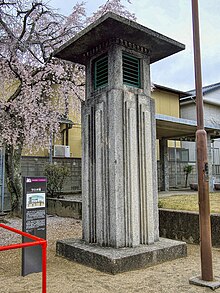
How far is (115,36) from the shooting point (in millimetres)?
5352

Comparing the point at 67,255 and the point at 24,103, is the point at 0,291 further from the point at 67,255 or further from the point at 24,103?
the point at 24,103

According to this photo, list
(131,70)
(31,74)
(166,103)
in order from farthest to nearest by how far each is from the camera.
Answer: (166,103) → (31,74) → (131,70)

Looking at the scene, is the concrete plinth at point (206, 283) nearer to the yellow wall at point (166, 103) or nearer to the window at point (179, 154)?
the window at point (179, 154)

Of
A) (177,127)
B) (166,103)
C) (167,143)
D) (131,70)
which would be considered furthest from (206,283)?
(166,103)

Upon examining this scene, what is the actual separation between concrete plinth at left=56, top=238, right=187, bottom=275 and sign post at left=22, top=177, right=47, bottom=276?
0.61 metres

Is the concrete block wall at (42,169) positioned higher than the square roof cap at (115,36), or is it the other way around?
the square roof cap at (115,36)

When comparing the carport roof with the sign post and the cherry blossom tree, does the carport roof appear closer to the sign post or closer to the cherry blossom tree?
the cherry blossom tree

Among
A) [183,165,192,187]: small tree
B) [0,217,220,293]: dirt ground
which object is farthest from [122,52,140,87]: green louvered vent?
A: [183,165,192,187]: small tree

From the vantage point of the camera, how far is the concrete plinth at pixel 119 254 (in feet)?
15.1

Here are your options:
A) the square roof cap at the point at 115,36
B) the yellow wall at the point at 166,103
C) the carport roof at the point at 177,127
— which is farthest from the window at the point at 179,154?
the square roof cap at the point at 115,36

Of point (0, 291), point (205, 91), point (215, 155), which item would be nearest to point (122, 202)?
point (0, 291)

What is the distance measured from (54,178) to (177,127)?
5.84m

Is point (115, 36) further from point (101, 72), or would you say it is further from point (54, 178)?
point (54, 178)

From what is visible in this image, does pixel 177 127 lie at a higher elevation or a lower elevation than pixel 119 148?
higher
